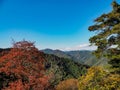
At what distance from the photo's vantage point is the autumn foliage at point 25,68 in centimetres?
2206

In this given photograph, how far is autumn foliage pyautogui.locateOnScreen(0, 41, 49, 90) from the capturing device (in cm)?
2206

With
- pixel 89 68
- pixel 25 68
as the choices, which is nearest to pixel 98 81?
pixel 89 68

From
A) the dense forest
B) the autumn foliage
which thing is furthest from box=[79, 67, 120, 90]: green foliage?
the autumn foliage

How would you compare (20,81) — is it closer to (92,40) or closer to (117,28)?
(92,40)

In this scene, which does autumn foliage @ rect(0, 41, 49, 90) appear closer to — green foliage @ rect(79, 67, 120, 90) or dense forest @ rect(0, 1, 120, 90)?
dense forest @ rect(0, 1, 120, 90)

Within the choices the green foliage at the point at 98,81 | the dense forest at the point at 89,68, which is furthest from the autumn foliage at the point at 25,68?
the green foliage at the point at 98,81

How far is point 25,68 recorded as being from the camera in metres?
22.4

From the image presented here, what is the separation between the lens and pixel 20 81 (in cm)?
2212

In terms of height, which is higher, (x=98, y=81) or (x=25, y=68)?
(x=25, y=68)

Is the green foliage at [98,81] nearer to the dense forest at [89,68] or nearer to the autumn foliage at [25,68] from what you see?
the dense forest at [89,68]

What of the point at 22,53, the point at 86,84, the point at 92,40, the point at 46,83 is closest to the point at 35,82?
the point at 46,83

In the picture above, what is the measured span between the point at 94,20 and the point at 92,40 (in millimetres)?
1993

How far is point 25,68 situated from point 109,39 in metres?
8.22

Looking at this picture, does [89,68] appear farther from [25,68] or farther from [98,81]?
[25,68]
